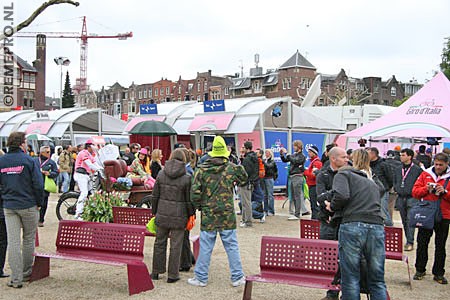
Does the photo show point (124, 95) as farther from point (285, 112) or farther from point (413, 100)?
point (413, 100)

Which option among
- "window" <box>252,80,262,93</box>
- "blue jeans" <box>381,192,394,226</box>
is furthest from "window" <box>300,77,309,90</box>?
"blue jeans" <box>381,192,394,226</box>

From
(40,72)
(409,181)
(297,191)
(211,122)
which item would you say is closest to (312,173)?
(297,191)

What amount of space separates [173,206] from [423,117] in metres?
6.51

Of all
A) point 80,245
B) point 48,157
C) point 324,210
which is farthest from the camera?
point 48,157

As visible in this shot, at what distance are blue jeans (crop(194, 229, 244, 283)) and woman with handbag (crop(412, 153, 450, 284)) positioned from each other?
93.1 inches

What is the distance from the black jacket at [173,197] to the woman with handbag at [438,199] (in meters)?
2.89

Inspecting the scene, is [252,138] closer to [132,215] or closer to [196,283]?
[132,215]

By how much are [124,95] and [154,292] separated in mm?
87383

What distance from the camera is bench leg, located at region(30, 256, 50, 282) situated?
6.66 m

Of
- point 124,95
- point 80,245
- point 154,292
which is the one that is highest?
point 124,95

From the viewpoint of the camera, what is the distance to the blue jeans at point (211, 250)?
21.0 feet

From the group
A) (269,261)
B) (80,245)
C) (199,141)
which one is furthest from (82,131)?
(269,261)

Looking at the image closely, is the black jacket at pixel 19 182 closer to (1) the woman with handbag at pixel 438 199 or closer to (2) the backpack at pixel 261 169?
(1) the woman with handbag at pixel 438 199

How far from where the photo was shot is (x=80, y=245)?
6.78m
